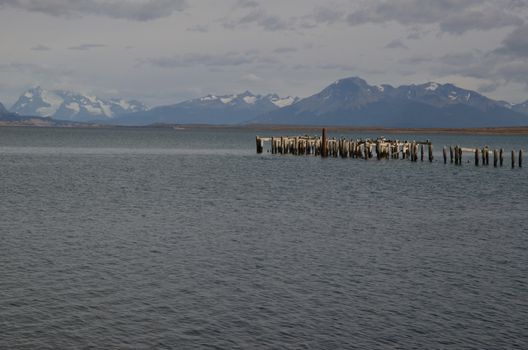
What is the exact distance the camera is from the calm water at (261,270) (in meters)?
16.4

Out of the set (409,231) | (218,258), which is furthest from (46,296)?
(409,231)

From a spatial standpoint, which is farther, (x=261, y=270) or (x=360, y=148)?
(x=360, y=148)

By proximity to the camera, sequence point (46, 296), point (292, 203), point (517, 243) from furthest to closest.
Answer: point (292, 203), point (517, 243), point (46, 296)

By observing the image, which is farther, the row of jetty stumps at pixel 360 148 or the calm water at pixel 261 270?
the row of jetty stumps at pixel 360 148

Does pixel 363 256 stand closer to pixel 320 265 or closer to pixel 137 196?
pixel 320 265

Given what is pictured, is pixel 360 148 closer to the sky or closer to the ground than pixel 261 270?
closer to the sky

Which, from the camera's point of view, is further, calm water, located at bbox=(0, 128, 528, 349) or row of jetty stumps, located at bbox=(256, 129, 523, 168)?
row of jetty stumps, located at bbox=(256, 129, 523, 168)

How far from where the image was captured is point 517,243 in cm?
2752

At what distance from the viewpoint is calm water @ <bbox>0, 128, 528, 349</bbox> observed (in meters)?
16.4

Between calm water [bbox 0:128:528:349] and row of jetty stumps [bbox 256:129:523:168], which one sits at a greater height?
row of jetty stumps [bbox 256:129:523:168]

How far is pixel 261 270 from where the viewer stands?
22.3 meters

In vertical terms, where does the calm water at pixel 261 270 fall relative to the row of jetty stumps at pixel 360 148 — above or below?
below

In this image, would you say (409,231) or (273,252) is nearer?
(273,252)

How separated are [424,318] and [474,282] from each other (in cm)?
422
